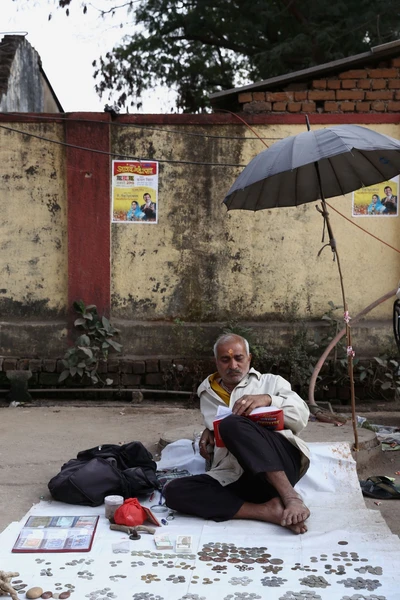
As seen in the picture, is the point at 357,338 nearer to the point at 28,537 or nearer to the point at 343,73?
the point at 343,73

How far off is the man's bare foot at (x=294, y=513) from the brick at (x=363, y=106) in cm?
462

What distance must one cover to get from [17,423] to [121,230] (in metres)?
2.15

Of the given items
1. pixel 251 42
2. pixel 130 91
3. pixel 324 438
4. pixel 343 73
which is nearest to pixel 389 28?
pixel 251 42

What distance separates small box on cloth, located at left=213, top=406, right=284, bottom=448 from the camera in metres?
3.78

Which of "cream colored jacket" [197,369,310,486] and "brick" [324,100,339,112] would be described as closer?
"cream colored jacket" [197,369,310,486]

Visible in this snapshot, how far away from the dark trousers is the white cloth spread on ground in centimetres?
8

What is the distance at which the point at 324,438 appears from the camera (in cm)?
531

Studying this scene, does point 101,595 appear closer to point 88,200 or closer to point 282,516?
point 282,516

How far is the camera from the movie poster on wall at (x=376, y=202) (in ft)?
23.1

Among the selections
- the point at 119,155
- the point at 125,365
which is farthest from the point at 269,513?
the point at 119,155

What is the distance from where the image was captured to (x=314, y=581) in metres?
3.00

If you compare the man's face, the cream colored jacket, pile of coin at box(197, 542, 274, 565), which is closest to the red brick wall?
the man's face

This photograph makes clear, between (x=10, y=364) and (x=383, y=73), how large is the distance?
462 cm

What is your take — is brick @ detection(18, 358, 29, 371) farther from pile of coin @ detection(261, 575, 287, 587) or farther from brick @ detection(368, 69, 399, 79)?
pile of coin @ detection(261, 575, 287, 587)
